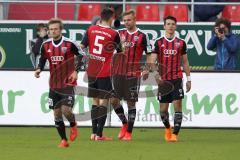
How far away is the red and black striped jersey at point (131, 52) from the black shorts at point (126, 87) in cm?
9

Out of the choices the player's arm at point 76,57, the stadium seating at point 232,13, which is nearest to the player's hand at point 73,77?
the player's arm at point 76,57

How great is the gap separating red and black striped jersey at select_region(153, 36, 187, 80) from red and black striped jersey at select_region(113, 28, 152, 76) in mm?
301

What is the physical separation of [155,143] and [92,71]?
155cm

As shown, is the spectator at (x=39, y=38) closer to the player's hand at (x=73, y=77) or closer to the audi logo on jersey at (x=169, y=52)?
the audi logo on jersey at (x=169, y=52)

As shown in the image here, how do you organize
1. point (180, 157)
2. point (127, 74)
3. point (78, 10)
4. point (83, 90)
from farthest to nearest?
point (78, 10) < point (83, 90) < point (127, 74) < point (180, 157)

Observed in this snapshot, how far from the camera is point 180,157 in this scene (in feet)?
39.4

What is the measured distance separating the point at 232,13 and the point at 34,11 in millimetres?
4596

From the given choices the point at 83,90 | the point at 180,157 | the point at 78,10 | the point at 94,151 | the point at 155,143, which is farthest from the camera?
the point at 78,10

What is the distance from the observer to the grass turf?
12109mm

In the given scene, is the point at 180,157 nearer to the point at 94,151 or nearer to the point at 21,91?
the point at 94,151

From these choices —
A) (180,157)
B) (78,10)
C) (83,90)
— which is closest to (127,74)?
(83,90)

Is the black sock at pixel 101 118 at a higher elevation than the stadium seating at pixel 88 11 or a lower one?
lower

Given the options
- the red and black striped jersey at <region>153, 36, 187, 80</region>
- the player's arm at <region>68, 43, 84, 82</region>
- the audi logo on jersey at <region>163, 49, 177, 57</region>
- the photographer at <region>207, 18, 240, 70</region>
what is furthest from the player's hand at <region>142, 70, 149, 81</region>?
the photographer at <region>207, 18, 240, 70</region>

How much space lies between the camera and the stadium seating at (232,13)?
21.2 metres
